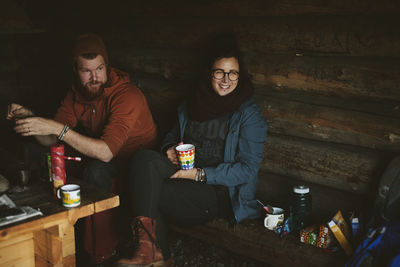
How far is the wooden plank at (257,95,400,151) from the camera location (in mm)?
3117

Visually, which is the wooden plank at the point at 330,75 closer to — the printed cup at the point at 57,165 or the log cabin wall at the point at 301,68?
the log cabin wall at the point at 301,68

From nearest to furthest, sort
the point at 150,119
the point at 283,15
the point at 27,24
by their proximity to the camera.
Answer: the point at 283,15 < the point at 150,119 < the point at 27,24

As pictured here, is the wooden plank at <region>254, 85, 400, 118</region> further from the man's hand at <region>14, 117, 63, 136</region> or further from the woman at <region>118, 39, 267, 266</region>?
the man's hand at <region>14, 117, 63, 136</region>

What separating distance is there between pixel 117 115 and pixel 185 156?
0.76 metres

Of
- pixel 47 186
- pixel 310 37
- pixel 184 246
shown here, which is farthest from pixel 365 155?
pixel 47 186

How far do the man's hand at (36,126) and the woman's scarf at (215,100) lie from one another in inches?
42.8

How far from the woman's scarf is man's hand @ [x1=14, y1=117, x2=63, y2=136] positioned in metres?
1.09

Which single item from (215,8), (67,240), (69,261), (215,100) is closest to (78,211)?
(67,240)

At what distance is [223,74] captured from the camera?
133 inches

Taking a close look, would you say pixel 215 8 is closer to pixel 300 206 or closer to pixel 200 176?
pixel 200 176

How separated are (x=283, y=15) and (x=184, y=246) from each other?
85.0 inches

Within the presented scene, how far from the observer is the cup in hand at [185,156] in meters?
3.10

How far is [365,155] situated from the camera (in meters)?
3.24

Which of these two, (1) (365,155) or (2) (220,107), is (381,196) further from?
(2) (220,107)
